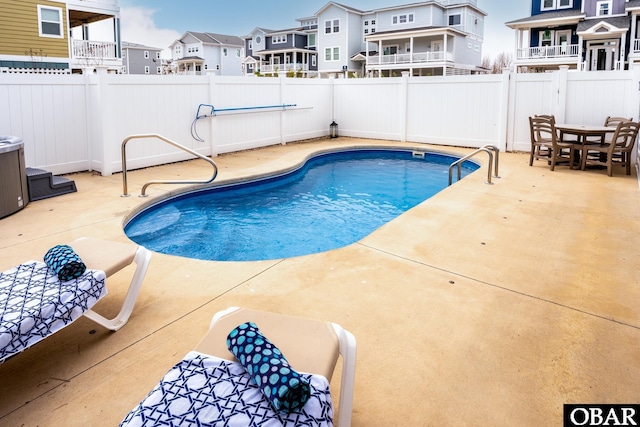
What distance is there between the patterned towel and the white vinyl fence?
6509mm

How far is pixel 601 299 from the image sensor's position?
3.17 metres

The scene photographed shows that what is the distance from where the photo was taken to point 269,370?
1.57 m

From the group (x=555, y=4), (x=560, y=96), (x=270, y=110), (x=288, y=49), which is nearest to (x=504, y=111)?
(x=560, y=96)

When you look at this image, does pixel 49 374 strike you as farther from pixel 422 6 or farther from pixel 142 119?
pixel 422 6

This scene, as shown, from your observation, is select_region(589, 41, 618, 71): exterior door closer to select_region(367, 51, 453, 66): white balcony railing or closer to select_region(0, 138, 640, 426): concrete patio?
select_region(367, 51, 453, 66): white balcony railing

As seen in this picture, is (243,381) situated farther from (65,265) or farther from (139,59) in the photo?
(139,59)

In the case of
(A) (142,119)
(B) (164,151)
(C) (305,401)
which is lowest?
(C) (305,401)

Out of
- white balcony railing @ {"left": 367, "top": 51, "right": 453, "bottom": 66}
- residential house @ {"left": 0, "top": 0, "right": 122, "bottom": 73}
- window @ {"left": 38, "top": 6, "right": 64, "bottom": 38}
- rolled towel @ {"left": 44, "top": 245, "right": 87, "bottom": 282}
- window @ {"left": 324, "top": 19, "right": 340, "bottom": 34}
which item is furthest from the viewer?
window @ {"left": 324, "top": 19, "right": 340, "bottom": 34}

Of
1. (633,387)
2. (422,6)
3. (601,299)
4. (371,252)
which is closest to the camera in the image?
(633,387)

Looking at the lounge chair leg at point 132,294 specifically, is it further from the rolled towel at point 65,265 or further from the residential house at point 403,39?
the residential house at point 403,39

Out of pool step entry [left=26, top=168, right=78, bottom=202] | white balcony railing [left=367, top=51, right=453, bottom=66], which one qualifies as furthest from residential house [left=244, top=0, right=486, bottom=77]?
pool step entry [left=26, top=168, right=78, bottom=202]

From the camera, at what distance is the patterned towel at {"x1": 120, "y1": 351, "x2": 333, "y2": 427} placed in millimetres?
1462

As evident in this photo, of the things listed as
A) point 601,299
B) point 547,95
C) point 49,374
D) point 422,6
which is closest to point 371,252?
point 601,299

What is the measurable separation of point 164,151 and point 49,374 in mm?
6558
